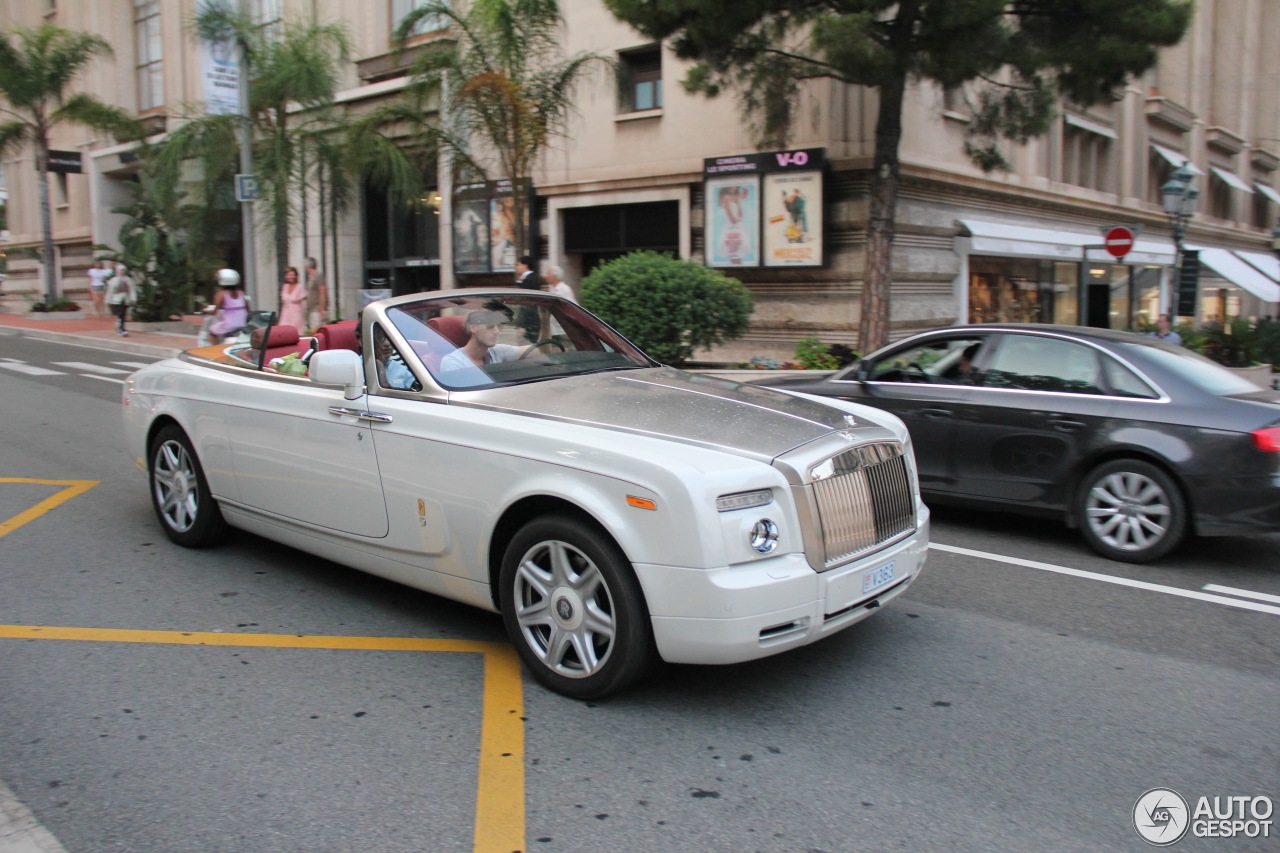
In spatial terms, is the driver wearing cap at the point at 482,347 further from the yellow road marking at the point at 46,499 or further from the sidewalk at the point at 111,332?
the sidewalk at the point at 111,332

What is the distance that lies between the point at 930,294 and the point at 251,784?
658 inches

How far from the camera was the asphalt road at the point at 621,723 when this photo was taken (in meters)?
3.23

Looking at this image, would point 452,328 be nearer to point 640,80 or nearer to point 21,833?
point 21,833

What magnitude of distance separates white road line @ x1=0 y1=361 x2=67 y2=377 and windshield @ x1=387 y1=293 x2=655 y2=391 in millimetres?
13955

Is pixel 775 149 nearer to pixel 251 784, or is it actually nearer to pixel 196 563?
pixel 196 563

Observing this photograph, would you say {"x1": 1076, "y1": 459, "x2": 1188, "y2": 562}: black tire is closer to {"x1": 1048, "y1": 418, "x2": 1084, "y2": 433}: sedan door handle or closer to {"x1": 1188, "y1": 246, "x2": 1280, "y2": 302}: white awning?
{"x1": 1048, "y1": 418, "x2": 1084, "y2": 433}: sedan door handle

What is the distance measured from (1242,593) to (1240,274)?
1150 inches

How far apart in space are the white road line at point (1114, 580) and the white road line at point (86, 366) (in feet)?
50.4

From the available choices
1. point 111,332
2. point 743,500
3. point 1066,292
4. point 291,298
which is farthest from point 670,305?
point 111,332

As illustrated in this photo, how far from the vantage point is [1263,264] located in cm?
3500

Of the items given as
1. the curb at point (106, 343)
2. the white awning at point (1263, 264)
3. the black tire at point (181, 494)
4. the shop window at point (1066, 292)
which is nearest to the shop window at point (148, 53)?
the curb at point (106, 343)

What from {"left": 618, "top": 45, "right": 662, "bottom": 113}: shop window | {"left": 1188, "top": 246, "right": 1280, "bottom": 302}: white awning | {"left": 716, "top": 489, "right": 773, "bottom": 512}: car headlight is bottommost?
{"left": 716, "top": 489, "right": 773, "bottom": 512}: car headlight

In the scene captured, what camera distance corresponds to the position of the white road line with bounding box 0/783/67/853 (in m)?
3.07

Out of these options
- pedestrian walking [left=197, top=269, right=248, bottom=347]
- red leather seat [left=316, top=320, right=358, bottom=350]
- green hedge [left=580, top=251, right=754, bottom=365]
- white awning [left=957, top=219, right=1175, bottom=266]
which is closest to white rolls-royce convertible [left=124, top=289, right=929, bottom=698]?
red leather seat [left=316, top=320, right=358, bottom=350]
